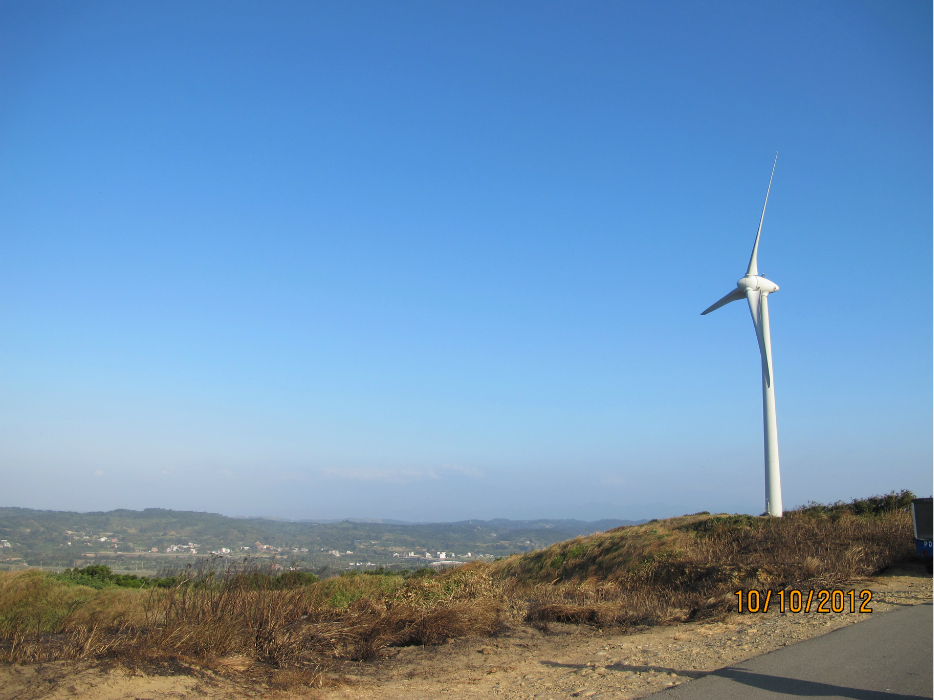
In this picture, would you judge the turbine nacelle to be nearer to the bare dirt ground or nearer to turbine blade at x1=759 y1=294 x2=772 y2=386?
turbine blade at x1=759 y1=294 x2=772 y2=386

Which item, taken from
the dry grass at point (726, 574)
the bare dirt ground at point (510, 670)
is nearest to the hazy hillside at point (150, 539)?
the dry grass at point (726, 574)

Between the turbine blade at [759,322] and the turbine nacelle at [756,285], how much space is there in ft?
0.66

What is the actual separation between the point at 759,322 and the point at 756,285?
222 centimetres

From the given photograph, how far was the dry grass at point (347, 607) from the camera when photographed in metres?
7.25

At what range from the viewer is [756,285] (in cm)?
3438

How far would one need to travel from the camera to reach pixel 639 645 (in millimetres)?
8742

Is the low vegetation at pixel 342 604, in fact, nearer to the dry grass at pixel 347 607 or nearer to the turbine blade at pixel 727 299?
the dry grass at pixel 347 607

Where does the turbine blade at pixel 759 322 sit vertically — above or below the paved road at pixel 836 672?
above

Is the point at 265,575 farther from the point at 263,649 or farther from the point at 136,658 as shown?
the point at 136,658

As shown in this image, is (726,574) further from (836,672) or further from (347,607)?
(347,607)

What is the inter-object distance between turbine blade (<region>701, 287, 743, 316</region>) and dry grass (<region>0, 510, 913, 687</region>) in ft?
66.5

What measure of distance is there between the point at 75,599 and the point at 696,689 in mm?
10485

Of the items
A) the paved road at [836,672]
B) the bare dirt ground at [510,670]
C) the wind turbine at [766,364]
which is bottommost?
the bare dirt ground at [510,670]

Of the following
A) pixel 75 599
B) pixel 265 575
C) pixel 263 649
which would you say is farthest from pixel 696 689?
pixel 75 599
